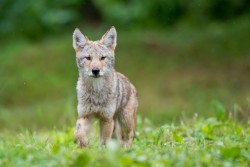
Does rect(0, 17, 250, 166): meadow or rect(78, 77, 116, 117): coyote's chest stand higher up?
rect(0, 17, 250, 166): meadow

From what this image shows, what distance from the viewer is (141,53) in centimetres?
2462

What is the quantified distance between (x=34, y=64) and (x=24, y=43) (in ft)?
10.6

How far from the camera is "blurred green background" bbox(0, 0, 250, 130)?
2098cm

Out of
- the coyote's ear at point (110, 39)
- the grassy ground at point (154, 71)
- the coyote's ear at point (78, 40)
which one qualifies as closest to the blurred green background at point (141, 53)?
the grassy ground at point (154, 71)

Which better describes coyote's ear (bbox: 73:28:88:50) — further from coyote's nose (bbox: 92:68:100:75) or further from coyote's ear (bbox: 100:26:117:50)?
coyote's nose (bbox: 92:68:100:75)

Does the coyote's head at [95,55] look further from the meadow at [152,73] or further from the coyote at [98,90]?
the meadow at [152,73]

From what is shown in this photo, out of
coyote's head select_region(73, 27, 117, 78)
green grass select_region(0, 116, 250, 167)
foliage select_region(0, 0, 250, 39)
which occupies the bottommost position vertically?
green grass select_region(0, 116, 250, 167)

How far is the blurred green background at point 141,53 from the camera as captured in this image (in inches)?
826

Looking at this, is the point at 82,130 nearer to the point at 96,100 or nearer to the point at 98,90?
the point at 96,100

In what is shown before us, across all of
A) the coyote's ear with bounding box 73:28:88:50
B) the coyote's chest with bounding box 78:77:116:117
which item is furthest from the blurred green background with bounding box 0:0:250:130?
the coyote's chest with bounding box 78:77:116:117

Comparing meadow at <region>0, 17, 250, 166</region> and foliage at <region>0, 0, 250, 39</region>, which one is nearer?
meadow at <region>0, 17, 250, 166</region>

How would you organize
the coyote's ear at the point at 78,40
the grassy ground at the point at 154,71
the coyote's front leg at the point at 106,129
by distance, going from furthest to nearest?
the grassy ground at the point at 154,71, the coyote's ear at the point at 78,40, the coyote's front leg at the point at 106,129

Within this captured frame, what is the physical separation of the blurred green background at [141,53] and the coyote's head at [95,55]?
7.65 metres

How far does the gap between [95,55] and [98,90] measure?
Answer: 0.48m
